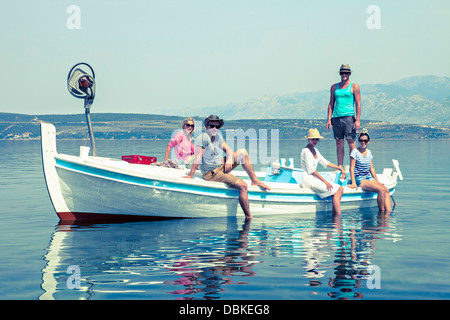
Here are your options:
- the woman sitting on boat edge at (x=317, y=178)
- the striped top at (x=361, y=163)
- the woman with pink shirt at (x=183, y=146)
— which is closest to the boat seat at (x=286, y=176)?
the woman sitting on boat edge at (x=317, y=178)

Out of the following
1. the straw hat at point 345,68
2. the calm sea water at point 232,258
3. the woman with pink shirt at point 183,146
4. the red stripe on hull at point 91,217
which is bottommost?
the calm sea water at point 232,258

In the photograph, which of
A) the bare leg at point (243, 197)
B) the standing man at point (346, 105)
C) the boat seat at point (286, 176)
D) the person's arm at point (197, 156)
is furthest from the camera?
the boat seat at point (286, 176)

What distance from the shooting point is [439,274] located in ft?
29.1

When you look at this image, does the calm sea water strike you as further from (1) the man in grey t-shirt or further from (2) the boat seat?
(2) the boat seat

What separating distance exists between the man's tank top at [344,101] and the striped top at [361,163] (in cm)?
102

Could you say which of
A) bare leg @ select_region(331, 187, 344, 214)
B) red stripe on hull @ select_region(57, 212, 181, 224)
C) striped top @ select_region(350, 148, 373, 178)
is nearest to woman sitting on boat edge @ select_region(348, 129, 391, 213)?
striped top @ select_region(350, 148, 373, 178)

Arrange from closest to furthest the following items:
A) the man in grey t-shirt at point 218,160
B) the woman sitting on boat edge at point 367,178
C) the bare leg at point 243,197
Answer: the man in grey t-shirt at point 218,160 → the bare leg at point 243,197 → the woman sitting on boat edge at point 367,178

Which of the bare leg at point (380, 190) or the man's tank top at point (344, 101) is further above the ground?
the man's tank top at point (344, 101)

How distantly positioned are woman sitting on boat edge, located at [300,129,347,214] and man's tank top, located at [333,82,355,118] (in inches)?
32.9

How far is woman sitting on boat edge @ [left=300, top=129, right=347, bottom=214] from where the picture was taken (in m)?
13.7

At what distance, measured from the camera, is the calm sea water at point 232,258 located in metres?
8.01

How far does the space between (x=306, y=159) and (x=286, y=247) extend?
3.37 m

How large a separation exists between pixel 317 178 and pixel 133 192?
462 cm

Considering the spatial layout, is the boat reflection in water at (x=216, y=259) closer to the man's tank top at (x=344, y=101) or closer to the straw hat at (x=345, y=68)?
the man's tank top at (x=344, y=101)
